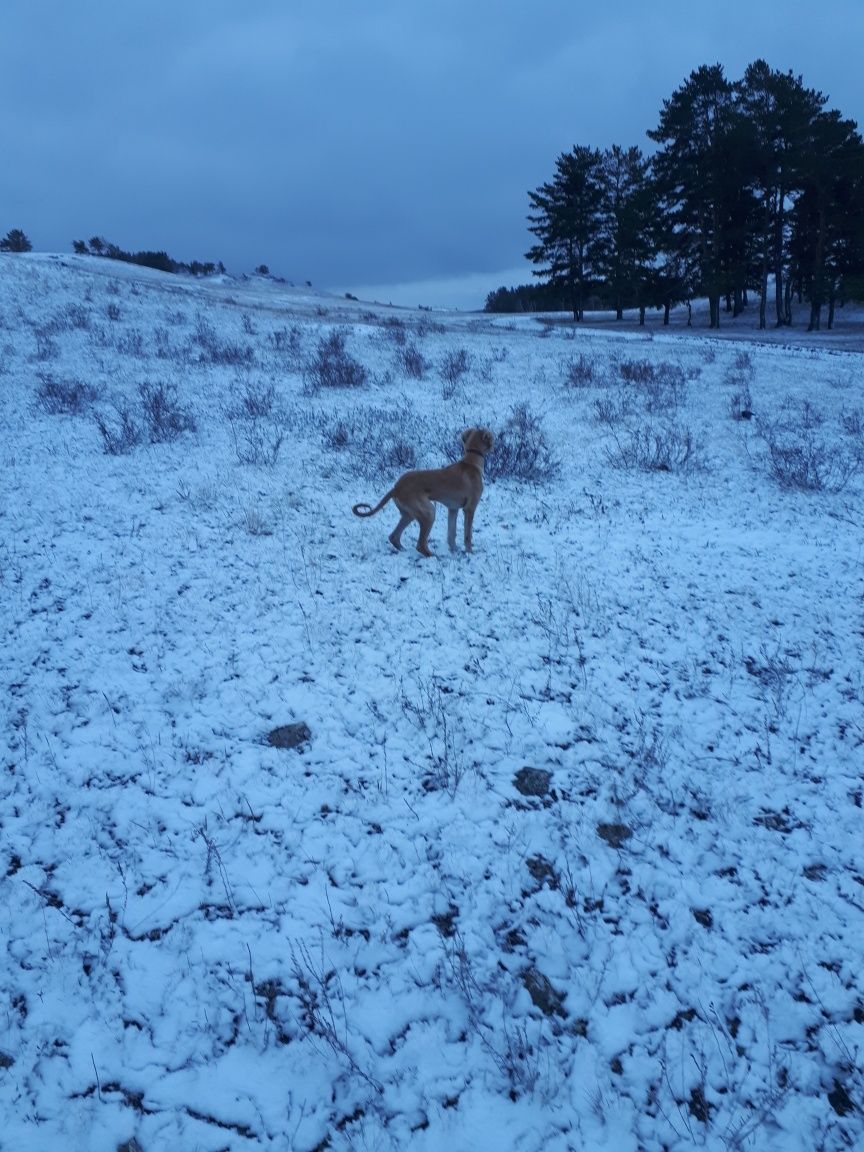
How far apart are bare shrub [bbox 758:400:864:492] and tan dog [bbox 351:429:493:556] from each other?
5219 mm

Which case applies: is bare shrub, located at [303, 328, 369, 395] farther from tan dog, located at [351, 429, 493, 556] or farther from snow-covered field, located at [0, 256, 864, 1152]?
tan dog, located at [351, 429, 493, 556]

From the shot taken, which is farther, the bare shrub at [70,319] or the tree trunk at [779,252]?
the tree trunk at [779,252]

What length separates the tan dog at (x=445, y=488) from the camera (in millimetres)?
5957

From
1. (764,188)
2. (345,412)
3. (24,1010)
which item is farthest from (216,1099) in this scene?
(764,188)

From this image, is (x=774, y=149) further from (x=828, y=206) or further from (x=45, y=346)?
(x=45, y=346)

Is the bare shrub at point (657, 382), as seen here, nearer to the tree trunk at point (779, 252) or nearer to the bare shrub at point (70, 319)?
the bare shrub at point (70, 319)

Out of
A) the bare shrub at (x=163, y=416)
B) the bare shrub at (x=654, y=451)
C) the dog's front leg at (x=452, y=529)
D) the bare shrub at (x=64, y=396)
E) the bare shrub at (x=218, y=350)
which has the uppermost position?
the bare shrub at (x=218, y=350)

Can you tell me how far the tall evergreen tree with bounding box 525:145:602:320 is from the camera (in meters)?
43.2

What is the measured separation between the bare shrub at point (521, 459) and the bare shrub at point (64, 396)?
7.27 meters

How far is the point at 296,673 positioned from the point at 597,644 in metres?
2.52

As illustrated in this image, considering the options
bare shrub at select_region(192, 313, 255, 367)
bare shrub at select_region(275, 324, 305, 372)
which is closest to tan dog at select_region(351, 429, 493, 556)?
bare shrub at select_region(275, 324, 305, 372)

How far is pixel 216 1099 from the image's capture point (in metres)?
2.40

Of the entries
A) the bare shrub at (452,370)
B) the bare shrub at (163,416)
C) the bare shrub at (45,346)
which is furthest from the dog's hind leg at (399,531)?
the bare shrub at (45,346)

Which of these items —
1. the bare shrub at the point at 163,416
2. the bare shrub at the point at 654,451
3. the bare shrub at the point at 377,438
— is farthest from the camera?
the bare shrub at the point at 163,416
